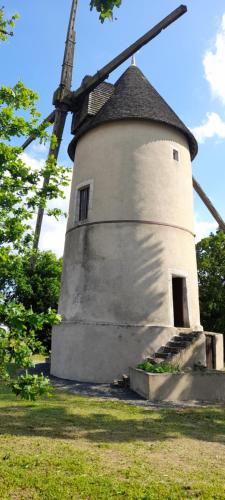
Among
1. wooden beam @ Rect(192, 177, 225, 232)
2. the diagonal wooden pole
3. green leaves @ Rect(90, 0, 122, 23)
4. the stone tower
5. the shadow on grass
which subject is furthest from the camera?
wooden beam @ Rect(192, 177, 225, 232)

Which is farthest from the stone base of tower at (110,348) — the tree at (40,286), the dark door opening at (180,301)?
the tree at (40,286)

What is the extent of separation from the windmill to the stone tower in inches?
57.6

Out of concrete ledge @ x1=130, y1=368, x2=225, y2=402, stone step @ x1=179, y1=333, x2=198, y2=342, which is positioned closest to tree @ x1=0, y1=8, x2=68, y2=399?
concrete ledge @ x1=130, y1=368, x2=225, y2=402

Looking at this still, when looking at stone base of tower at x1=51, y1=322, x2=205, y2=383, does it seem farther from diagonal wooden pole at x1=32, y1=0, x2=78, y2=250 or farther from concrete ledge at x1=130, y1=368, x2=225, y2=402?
diagonal wooden pole at x1=32, y1=0, x2=78, y2=250

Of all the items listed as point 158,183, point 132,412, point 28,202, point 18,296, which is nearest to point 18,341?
point 28,202

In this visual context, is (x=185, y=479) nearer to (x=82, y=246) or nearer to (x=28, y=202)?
(x=28, y=202)

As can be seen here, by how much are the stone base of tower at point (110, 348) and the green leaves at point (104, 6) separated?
9.39m

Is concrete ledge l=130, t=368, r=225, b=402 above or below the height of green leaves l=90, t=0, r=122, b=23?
below

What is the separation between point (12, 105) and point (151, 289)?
836cm

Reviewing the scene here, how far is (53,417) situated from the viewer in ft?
24.1

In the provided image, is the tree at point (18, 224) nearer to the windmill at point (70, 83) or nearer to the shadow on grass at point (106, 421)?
the shadow on grass at point (106, 421)

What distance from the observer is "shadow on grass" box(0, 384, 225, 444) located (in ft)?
20.8

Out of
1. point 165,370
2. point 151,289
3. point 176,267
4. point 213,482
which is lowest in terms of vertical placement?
point 213,482

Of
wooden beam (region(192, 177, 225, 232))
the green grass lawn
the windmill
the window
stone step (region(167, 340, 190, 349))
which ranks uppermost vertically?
the windmill
